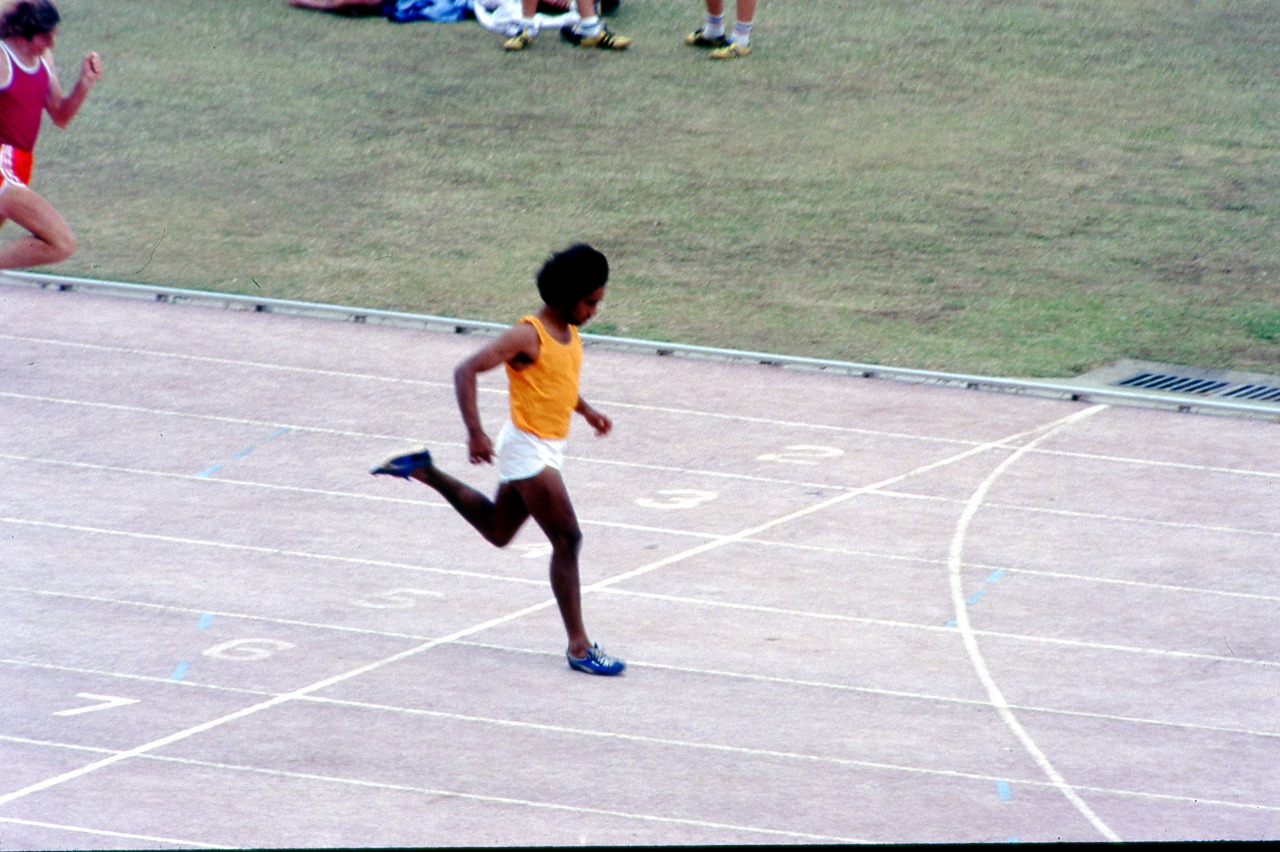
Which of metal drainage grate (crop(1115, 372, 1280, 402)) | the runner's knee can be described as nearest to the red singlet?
the runner's knee

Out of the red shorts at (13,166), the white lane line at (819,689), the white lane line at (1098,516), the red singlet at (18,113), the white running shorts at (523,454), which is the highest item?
the red singlet at (18,113)

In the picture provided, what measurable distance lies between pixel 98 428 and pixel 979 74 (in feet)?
30.5

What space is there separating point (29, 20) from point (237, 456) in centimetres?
266

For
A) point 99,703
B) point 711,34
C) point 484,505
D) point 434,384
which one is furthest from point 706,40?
point 99,703

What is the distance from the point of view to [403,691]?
6.02m

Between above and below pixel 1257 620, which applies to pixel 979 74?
above

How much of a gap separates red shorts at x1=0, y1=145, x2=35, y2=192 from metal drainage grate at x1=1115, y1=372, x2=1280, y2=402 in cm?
633

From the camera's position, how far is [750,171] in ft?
43.4

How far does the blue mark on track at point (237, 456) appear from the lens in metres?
8.27

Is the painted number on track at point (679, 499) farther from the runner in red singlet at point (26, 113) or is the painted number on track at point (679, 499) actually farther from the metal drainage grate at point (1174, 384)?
the runner in red singlet at point (26, 113)

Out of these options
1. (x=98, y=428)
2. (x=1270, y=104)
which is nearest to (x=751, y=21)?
(x=1270, y=104)

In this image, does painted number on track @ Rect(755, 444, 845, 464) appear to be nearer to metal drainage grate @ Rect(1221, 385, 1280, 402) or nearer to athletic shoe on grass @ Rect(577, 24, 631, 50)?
metal drainage grate @ Rect(1221, 385, 1280, 402)

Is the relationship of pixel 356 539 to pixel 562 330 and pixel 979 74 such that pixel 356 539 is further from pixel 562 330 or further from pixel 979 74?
pixel 979 74

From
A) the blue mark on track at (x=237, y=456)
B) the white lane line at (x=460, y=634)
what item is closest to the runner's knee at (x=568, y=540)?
the white lane line at (x=460, y=634)
